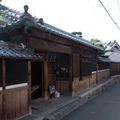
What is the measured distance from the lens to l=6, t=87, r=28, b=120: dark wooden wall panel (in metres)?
9.26

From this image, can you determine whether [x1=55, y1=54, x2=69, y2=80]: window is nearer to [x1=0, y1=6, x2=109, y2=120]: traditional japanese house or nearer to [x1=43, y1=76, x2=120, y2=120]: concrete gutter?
[x1=0, y1=6, x2=109, y2=120]: traditional japanese house

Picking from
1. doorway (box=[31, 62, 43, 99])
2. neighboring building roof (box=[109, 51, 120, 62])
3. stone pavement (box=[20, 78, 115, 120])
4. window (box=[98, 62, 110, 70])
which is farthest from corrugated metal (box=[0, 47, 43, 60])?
neighboring building roof (box=[109, 51, 120, 62])

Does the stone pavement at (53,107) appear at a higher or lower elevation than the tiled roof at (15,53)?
lower

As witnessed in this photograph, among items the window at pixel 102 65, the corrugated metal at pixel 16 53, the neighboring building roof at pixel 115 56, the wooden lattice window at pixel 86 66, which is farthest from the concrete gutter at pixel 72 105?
the neighboring building roof at pixel 115 56

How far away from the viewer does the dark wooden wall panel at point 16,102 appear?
9.26m

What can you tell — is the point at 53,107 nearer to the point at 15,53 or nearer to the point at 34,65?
the point at 34,65

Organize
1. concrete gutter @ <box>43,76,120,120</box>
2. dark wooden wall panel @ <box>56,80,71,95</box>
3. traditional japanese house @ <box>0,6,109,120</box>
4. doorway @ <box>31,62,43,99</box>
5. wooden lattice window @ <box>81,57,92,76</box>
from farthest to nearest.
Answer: wooden lattice window @ <box>81,57,92,76</box>
dark wooden wall panel @ <box>56,80,71,95</box>
doorway @ <box>31,62,43,99</box>
concrete gutter @ <box>43,76,120,120</box>
traditional japanese house @ <box>0,6,109,120</box>

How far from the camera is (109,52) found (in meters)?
40.7

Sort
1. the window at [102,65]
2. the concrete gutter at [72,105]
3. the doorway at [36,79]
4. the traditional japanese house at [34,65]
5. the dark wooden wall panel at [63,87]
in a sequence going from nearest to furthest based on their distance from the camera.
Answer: the traditional japanese house at [34,65], the concrete gutter at [72,105], the doorway at [36,79], the dark wooden wall panel at [63,87], the window at [102,65]

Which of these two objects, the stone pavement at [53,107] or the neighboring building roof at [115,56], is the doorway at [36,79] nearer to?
the stone pavement at [53,107]

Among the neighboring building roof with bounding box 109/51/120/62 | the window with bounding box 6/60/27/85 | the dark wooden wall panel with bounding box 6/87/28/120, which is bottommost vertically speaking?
the dark wooden wall panel with bounding box 6/87/28/120

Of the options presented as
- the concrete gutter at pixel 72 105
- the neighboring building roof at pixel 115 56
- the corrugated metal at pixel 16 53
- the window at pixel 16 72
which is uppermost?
the neighboring building roof at pixel 115 56

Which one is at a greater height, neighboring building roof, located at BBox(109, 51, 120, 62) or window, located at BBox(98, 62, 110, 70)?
neighboring building roof, located at BBox(109, 51, 120, 62)

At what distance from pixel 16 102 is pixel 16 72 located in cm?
109
